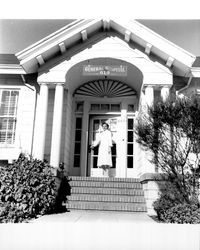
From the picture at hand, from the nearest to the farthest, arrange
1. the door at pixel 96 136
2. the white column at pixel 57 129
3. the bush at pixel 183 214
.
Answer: the bush at pixel 183 214 < the white column at pixel 57 129 < the door at pixel 96 136

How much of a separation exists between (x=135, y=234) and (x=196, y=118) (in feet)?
12.3

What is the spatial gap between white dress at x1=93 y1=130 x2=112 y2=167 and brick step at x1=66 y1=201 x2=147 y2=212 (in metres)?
2.21

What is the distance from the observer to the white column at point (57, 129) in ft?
27.0

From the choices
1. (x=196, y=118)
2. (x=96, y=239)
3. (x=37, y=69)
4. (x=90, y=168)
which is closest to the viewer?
(x=96, y=239)

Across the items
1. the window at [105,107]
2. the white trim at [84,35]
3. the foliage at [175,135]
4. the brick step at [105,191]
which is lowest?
the brick step at [105,191]

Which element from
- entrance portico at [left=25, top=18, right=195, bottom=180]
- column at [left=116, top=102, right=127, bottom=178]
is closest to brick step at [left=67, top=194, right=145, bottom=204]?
entrance portico at [left=25, top=18, right=195, bottom=180]

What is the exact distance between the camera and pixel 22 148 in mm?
9148

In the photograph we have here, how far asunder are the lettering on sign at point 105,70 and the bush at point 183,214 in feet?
13.9

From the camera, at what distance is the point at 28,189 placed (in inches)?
252

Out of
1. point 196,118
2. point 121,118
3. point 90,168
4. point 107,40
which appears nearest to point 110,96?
point 121,118

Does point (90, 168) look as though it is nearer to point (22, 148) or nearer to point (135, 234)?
point (22, 148)

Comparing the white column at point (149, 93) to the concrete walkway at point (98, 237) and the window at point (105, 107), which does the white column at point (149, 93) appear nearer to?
the window at point (105, 107)

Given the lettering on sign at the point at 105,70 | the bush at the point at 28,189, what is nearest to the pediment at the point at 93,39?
the lettering on sign at the point at 105,70

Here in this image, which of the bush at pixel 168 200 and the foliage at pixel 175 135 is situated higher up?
the foliage at pixel 175 135
